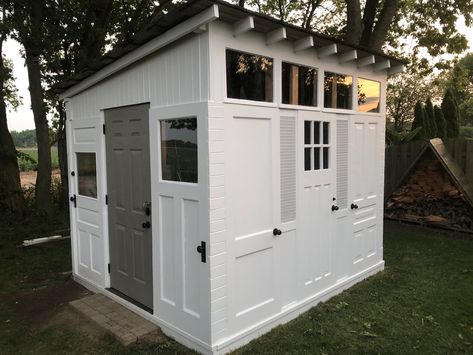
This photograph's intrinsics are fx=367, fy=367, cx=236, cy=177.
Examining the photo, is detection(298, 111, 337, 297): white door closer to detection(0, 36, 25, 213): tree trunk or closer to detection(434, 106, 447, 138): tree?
detection(0, 36, 25, 213): tree trunk

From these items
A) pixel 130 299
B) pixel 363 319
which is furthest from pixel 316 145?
pixel 130 299

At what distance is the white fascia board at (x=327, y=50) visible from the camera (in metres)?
4.12

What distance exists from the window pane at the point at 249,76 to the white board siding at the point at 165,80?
0.28m

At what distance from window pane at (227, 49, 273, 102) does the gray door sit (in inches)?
42.0

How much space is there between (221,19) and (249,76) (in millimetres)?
604

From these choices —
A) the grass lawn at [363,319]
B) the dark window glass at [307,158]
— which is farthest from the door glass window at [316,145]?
the grass lawn at [363,319]

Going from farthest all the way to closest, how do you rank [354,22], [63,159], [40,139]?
[63,159]
[40,139]
[354,22]

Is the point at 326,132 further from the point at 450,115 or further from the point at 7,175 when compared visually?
the point at 450,115

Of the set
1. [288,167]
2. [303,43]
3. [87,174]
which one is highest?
[303,43]

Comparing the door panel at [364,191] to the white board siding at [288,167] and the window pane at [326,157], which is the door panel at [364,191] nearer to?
the window pane at [326,157]

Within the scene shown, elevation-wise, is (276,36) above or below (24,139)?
above

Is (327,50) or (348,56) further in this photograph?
(348,56)

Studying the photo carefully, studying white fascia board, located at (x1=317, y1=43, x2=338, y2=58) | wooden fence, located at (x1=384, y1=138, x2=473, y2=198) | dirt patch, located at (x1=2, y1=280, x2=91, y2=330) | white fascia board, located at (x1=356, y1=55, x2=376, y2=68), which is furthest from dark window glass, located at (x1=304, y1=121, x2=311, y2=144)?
wooden fence, located at (x1=384, y1=138, x2=473, y2=198)

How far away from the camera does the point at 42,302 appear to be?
4738 millimetres
